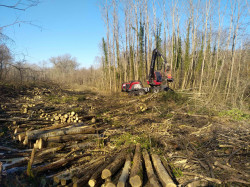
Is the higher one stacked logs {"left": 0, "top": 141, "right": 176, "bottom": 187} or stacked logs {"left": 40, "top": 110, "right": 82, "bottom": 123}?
stacked logs {"left": 40, "top": 110, "right": 82, "bottom": 123}

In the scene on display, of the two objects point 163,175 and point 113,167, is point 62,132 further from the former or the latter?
point 163,175

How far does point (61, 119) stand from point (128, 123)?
9.44ft

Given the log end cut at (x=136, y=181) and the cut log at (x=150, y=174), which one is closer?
the log end cut at (x=136, y=181)

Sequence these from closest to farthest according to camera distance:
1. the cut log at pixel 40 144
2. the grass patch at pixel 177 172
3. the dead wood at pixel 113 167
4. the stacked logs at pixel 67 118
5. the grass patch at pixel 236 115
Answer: the dead wood at pixel 113 167, the grass patch at pixel 177 172, the cut log at pixel 40 144, the stacked logs at pixel 67 118, the grass patch at pixel 236 115

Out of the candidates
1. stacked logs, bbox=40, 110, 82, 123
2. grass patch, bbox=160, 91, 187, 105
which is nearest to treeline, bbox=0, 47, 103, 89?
stacked logs, bbox=40, 110, 82, 123

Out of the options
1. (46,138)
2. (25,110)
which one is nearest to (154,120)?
(46,138)

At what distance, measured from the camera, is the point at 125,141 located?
16.3 ft

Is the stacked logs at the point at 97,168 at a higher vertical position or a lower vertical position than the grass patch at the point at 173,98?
lower

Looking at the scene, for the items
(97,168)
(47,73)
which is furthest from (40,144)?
(47,73)

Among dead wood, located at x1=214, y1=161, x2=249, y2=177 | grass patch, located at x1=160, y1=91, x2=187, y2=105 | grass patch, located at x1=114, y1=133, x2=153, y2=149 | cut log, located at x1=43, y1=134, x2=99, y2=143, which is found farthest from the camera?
grass patch, located at x1=160, y1=91, x2=187, y2=105

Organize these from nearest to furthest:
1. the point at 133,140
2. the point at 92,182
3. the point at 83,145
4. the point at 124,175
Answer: the point at 92,182 → the point at 124,175 → the point at 83,145 → the point at 133,140

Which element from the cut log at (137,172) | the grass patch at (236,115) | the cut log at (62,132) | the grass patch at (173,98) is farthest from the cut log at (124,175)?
the grass patch at (173,98)

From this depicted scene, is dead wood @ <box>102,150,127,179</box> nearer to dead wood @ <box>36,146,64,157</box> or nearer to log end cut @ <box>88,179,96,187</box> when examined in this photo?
log end cut @ <box>88,179,96,187</box>

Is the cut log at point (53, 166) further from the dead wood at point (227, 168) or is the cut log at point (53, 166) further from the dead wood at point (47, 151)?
the dead wood at point (227, 168)
